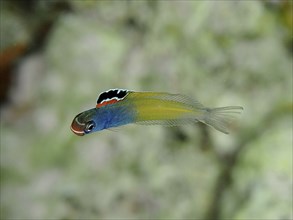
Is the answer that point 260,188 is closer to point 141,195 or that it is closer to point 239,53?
point 141,195

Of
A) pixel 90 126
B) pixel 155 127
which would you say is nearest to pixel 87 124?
pixel 90 126

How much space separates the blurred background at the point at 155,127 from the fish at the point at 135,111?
127 centimetres

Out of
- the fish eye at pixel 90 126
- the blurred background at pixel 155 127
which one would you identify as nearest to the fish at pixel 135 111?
the fish eye at pixel 90 126

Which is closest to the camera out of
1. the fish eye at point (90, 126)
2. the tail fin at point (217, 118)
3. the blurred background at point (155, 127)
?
the fish eye at point (90, 126)

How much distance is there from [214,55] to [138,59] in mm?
535

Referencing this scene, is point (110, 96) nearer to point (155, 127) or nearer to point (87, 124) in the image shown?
point (87, 124)

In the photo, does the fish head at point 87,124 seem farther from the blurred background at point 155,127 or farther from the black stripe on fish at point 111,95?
the blurred background at point 155,127

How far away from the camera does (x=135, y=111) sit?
126cm

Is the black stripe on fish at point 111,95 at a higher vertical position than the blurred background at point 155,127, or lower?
lower

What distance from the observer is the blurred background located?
8.91 feet

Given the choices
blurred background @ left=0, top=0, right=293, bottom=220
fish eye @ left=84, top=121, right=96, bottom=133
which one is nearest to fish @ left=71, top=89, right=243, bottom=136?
fish eye @ left=84, top=121, right=96, bottom=133

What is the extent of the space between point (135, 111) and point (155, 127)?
1.67 metres

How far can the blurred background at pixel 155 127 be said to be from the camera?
271 cm

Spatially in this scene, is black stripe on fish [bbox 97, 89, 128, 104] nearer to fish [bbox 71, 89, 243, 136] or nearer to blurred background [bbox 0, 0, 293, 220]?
fish [bbox 71, 89, 243, 136]
